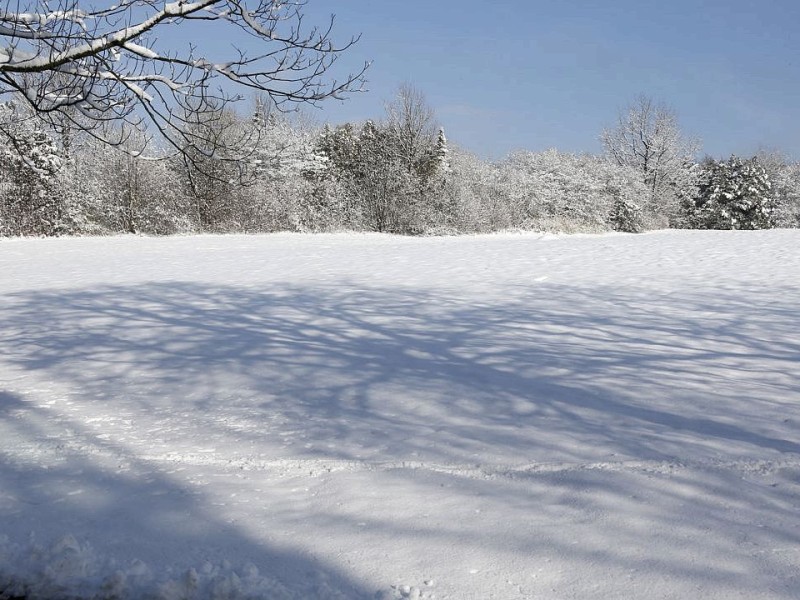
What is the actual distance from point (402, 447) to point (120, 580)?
164 centimetres

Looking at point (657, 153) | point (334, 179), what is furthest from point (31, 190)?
point (657, 153)

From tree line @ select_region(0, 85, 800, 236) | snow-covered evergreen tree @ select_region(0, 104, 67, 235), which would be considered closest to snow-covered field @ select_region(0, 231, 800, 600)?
tree line @ select_region(0, 85, 800, 236)

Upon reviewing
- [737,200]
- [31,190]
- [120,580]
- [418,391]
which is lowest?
[120,580]

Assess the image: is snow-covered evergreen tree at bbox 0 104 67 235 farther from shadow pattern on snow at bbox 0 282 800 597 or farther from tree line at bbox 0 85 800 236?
shadow pattern on snow at bbox 0 282 800 597

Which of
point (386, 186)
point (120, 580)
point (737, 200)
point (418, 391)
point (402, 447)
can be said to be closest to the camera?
point (120, 580)

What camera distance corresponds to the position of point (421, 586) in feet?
6.79

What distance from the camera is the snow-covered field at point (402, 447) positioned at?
2172mm

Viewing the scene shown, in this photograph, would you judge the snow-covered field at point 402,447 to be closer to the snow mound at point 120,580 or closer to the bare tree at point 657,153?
the snow mound at point 120,580

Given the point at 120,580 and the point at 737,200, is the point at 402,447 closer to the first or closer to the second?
the point at 120,580

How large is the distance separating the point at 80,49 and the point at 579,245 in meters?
13.7

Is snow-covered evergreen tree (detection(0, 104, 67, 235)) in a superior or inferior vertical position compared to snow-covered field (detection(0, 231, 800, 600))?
superior

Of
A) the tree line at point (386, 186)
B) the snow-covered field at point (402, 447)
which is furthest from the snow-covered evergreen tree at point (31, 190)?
the snow-covered field at point (402, 447)

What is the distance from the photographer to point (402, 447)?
3.43 m

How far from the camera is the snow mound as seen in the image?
2.04m
